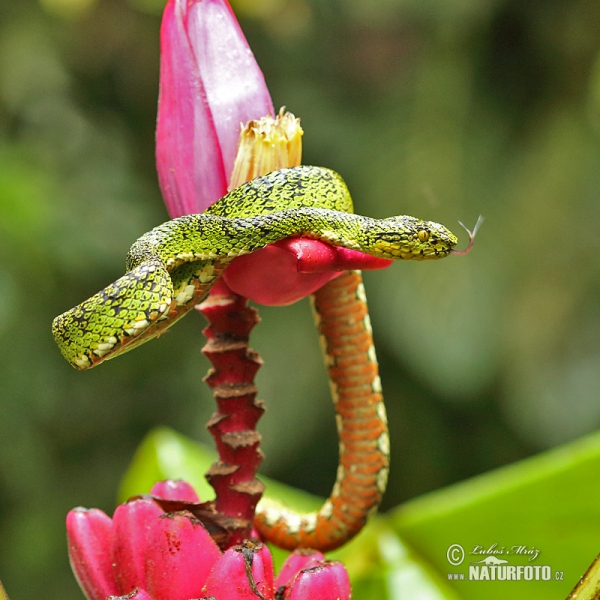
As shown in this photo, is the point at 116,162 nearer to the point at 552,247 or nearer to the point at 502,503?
the point at 552,247

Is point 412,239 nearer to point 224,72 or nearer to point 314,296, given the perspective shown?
point 314,296

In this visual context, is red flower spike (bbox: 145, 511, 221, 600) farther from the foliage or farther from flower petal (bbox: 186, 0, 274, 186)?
the foliage

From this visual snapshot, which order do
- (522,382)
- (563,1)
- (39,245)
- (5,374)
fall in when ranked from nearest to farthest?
(39,245)
(5,374)
(522,382)
(563,1)

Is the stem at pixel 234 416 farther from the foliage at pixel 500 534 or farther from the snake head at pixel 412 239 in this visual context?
the foliage at pixel 500 534

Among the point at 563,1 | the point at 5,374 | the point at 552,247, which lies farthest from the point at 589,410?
the point at 5,374

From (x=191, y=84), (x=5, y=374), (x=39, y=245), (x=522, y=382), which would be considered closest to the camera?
(x=191, y=84)
